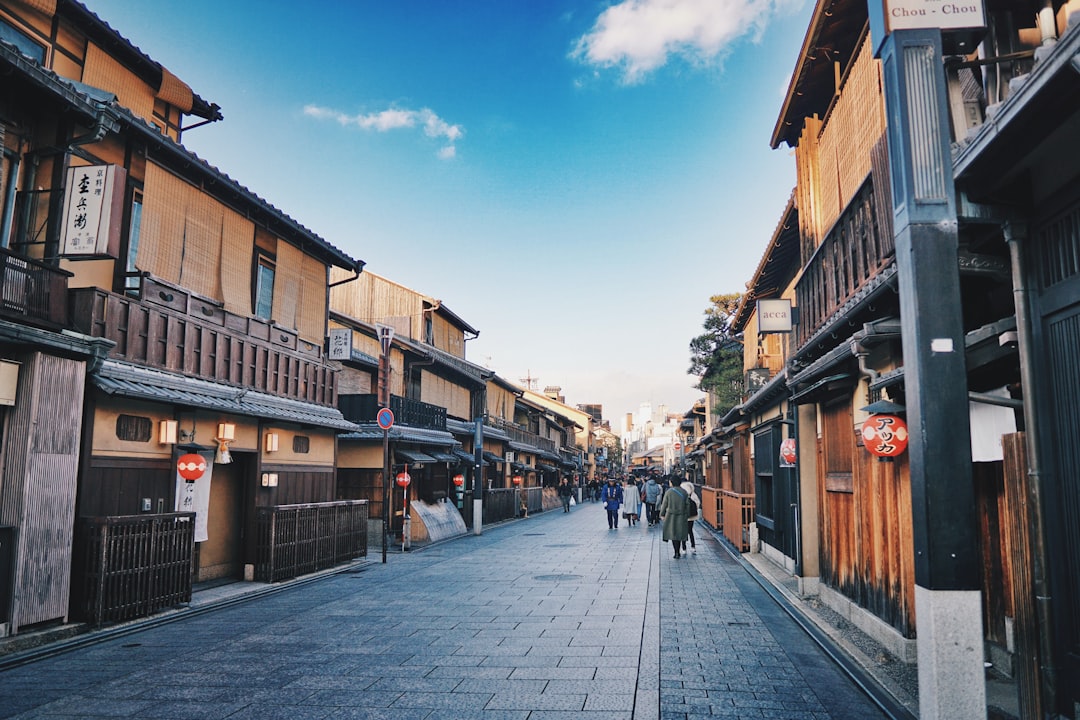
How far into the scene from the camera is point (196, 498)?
13328 mm

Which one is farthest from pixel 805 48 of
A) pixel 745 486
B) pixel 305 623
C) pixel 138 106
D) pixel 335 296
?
pixel 335 296

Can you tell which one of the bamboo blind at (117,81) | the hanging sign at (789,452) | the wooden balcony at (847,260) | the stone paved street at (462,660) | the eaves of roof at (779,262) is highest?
the bamboo blind at (117,81)

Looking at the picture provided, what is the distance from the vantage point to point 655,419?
153m

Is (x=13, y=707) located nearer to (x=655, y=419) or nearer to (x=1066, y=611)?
(x=1066, y=611)

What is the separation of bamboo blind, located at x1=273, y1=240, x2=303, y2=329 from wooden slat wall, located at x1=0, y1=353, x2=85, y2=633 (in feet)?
22.9

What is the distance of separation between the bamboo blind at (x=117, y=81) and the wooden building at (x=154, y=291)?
36mm

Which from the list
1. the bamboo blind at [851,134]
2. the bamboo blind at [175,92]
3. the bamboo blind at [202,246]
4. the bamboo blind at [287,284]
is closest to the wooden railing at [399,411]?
the bamboo blind at [287,284]

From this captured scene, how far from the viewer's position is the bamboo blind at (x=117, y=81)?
1317 cm

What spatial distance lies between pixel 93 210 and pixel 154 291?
2.68 metres

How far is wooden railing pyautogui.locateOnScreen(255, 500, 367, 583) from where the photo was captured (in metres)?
14.9

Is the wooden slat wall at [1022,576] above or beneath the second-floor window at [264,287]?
beneath

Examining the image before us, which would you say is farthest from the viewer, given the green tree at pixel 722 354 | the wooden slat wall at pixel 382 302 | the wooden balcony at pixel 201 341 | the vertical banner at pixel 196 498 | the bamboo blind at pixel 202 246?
the wooden slat wall at pixel 382 302

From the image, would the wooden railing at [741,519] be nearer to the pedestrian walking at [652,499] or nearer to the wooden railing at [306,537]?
the pedestrian walking at [652,499]

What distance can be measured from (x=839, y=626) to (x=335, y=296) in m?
26.2
